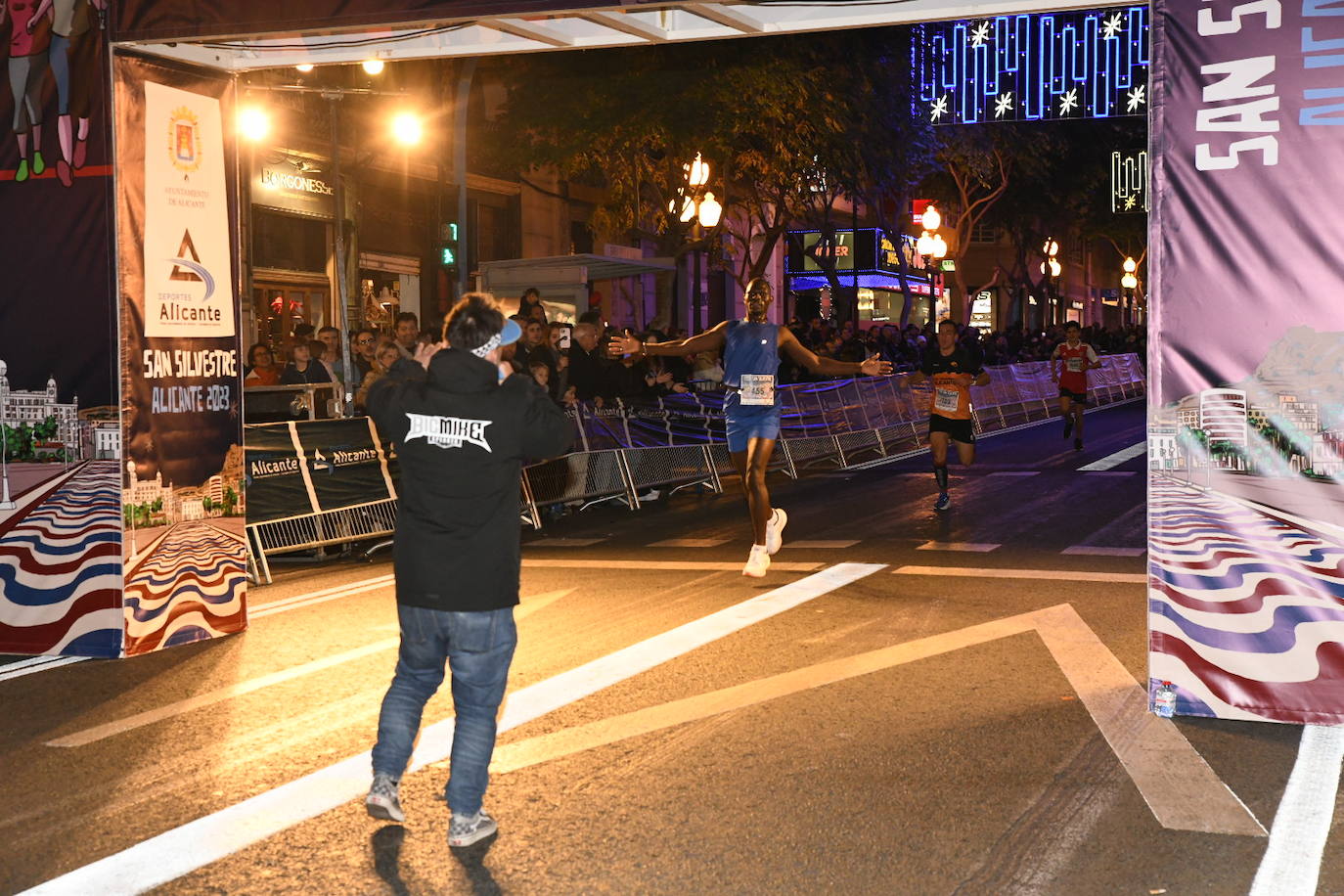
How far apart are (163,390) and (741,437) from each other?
4.12 metres

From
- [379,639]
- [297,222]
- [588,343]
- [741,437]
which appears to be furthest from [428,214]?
[379,639]

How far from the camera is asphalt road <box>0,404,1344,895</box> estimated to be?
4.91 m

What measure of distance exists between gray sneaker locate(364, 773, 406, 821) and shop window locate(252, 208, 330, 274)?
2063 centimetres

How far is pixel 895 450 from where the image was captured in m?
23.8

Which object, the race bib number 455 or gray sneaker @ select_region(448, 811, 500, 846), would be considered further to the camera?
the race bib number 455

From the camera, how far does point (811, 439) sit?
69.0ft

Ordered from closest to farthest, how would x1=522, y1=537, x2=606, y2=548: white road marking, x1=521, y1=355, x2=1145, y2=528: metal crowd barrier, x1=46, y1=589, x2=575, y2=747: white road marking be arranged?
x1=46, y1=589, x2=575, y2=747: white road marking, x1=522, y1=537, x2=606, y2=548: white road marking, x1=521, y1=355, x2=1145, y2=528: metal crowd barrier

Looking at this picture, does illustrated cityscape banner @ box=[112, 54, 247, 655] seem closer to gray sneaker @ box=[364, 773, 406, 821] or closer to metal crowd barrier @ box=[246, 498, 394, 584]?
metal crowd barrier @ box=[246, 498, 394, 584]

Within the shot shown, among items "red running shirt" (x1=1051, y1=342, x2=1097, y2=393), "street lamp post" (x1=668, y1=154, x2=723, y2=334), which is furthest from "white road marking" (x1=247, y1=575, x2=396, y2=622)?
"red running shirt" (x1=1051, y1=342, x2=1097, y2=393)

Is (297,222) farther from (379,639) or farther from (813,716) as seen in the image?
(813,716)

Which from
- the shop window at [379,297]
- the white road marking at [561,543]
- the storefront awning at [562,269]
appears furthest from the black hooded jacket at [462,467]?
the shop window at [379,297]

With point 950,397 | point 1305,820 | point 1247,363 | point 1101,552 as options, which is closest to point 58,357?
point 1247,363

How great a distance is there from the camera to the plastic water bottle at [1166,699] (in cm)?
675

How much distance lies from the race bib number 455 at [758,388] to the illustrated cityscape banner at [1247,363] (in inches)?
172
